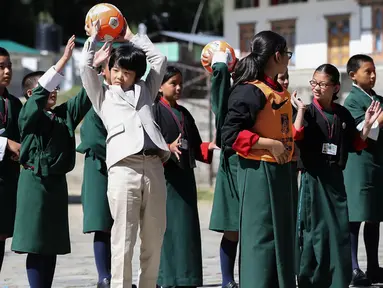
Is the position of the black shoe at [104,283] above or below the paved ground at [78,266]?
above

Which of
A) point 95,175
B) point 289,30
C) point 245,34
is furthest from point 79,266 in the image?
point 245,34

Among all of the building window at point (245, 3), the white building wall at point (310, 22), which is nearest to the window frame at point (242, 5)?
the building window at point (245, 3)

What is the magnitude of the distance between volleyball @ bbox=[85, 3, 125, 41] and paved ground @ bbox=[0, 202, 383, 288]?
2432 mm

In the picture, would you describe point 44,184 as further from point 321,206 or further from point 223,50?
point 321,206

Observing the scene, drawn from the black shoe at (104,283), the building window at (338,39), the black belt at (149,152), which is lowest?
the black shoe at (104,283)

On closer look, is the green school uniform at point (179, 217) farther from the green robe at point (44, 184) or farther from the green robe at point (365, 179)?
the green robe at point (365, 179)

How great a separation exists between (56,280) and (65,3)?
3574 centimetres

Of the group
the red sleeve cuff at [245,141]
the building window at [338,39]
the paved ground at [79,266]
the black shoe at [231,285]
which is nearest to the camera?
the red sleeve cuff at [245,141]

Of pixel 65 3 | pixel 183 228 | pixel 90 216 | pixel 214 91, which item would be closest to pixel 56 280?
pixel 90 216

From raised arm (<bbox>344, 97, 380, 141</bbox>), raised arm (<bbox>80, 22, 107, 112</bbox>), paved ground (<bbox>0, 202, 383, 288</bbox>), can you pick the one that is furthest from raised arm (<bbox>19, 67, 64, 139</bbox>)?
raised arm (<bbox>344, 97, 380, 141</bbox>)

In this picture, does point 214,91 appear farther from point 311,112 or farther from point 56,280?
Answer: point 56,280

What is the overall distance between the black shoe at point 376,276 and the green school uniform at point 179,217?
1626 millimetres

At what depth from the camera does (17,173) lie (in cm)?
685

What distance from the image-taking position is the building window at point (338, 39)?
2880cm
